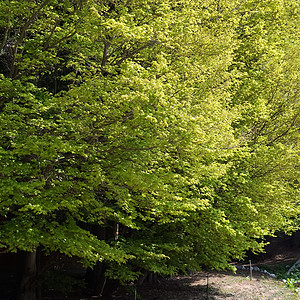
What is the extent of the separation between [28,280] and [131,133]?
6.07m

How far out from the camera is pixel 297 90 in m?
15.2

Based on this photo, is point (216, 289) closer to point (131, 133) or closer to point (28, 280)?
point (28, 280)

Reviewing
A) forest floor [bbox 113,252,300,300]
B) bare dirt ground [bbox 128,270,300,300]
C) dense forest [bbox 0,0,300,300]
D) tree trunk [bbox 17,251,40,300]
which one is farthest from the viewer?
bare dirt ground [bbox 128,270,300,300]

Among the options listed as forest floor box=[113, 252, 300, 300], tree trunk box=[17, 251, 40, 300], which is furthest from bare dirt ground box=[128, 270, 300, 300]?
tree trunk box=[17, 251, 40, 300]

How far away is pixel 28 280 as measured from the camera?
1148cm

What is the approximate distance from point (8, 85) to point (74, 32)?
1935 millimetres

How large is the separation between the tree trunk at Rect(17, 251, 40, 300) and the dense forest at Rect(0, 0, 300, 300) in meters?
0.04

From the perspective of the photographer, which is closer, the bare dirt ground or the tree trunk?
the tree trunk

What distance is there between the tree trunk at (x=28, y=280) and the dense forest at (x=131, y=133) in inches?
1.6

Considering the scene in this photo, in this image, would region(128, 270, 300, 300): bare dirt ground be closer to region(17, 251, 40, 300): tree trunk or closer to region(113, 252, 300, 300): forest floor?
region(113, 252, 300, 300): forest floor

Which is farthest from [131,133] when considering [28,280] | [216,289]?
[216,289]

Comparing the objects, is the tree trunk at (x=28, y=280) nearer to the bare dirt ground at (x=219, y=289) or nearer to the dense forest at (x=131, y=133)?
the dense forest at (x=131, y=133)

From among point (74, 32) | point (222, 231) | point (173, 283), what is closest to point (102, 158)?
point (74, 32)

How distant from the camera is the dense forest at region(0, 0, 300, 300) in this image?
798 centimetres
